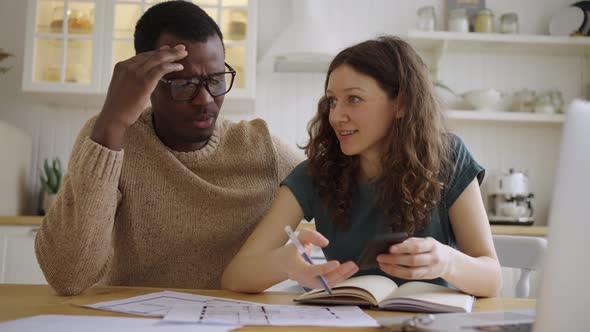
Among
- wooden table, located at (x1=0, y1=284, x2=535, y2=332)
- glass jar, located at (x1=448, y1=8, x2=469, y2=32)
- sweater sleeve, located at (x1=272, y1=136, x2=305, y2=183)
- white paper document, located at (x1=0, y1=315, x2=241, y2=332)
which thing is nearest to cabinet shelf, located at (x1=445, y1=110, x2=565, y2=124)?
glass jar, located at (x1=448, y1=8, x2=469, y2=32)

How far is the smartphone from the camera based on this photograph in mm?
869

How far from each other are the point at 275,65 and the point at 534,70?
62.4 inches

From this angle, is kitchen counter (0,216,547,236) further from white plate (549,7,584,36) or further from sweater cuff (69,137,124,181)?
sweater cuff (69,137,124,181)

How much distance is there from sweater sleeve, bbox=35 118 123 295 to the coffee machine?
7.62ft

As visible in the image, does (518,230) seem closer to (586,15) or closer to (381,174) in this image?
(586,15)

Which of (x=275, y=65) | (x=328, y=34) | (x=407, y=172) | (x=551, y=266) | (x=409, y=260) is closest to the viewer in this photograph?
(x=551, y=266)

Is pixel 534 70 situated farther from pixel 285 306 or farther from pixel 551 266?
pixel 551 266

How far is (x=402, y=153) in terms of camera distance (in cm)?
132

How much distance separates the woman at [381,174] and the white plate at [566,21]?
8.07 ft

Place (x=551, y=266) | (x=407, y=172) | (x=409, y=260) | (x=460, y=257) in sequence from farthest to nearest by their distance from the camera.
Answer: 1. (x=407, y=172)
2. (x=460, y=257)
3. (x=409, y=260)
4. (x=551, y=266)

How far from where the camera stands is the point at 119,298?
3.22 feet

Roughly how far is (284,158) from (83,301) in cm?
71

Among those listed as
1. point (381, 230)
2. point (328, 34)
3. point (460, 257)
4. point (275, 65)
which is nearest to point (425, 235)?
point (381, 230)

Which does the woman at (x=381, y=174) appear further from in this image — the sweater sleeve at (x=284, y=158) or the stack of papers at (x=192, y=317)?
the stack of papers at (x=192, y=317)
